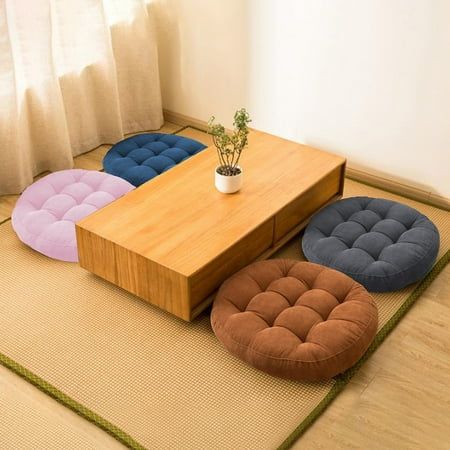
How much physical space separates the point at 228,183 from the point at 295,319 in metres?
0.82

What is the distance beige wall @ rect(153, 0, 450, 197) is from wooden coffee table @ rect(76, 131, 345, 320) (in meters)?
0.36

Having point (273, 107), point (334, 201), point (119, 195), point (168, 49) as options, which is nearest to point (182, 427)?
point (119, 195)

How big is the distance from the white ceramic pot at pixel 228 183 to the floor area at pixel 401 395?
931mm

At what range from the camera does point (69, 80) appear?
13.7ft

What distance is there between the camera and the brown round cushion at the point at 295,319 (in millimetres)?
2732

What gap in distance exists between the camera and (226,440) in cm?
258

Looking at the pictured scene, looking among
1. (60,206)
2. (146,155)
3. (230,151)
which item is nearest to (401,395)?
(230,151)

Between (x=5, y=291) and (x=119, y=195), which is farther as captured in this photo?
(x=119, y=195)

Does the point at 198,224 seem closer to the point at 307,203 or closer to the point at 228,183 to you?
the point at 228,183

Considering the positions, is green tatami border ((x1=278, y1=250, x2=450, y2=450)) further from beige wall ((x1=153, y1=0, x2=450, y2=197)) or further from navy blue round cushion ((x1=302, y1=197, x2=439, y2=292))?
beige wall ((x1=153, y1=0, x2=450, y2=197))

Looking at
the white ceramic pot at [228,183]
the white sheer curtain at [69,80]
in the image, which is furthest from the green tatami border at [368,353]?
the white sheer curtain at [69,80]

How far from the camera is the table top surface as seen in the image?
3.10 metres

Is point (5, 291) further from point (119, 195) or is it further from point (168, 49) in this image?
point (168, 49)

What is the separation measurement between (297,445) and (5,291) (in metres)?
1.45
